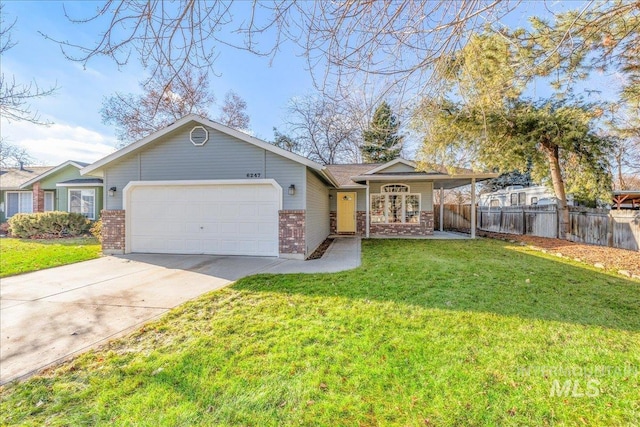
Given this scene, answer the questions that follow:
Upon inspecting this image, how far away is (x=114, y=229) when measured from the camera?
948 cm

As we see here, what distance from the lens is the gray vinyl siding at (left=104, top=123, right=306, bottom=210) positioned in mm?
8688

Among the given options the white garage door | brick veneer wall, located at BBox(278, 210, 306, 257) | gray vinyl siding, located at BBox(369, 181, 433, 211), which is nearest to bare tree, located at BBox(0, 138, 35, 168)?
the white garage door

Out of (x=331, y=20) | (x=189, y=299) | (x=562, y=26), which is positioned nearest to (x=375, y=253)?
(x=189, y=299)

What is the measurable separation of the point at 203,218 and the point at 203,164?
163 cm

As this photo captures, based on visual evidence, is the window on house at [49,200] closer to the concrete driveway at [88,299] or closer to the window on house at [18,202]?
the window on house at [18,202]

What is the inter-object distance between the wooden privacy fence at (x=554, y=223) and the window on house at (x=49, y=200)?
23174 mm

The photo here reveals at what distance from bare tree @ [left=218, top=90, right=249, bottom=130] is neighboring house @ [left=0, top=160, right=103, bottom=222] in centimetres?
890

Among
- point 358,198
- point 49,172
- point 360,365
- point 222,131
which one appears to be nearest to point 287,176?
point 222,131

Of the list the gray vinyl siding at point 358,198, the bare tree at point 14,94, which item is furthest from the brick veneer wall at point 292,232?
the gray vinyl siding at point 358,198

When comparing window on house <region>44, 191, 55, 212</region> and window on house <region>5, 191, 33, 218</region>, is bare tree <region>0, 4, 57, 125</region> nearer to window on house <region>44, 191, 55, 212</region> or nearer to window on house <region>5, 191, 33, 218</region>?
window on house <region>44, 191, 55, 212</region>

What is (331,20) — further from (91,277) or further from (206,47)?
(91,277)

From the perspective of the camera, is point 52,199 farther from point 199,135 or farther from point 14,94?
point 14,94

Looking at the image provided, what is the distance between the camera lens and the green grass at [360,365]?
2.34 meters

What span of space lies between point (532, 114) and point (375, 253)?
773 centimetres
